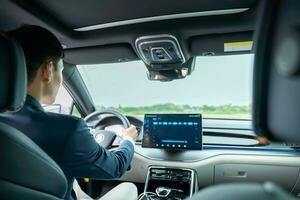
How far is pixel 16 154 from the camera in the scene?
1.46 meters

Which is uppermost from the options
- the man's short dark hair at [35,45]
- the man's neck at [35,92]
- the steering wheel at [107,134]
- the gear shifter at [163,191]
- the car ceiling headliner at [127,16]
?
the car ceiling headliner at [127,16]

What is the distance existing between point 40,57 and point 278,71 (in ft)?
4.59

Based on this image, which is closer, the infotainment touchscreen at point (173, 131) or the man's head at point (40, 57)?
the man's head at point (40, 57)

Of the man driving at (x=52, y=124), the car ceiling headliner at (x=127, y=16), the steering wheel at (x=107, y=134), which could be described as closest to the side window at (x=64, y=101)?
the steering wheel at (x=107, y=134)

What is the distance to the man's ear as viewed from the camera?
1.95 m

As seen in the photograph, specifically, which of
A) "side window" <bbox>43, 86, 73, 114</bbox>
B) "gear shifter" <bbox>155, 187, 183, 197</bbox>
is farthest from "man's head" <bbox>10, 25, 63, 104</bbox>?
"side window" <bbox>43, 86, 73, 114</bbox>

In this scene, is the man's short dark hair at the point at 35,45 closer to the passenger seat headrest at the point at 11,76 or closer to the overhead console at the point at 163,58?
the passenger seat headrest at the point at 11,76

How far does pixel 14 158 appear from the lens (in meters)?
1.46

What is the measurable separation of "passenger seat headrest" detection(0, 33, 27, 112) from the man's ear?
0.39m

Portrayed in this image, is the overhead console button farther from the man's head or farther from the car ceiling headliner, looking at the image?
the man's head

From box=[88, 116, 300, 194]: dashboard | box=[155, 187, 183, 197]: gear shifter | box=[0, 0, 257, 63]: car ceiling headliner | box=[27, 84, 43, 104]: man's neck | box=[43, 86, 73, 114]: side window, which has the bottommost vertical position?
box=[155, 187, 183, 197]: gear shifter

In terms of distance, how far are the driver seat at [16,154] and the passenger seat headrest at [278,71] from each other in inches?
37.6

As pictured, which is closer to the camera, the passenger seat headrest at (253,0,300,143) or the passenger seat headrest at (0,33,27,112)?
the passenger seat headrest at (253,0,300,143)

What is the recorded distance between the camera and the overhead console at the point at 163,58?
280cm
